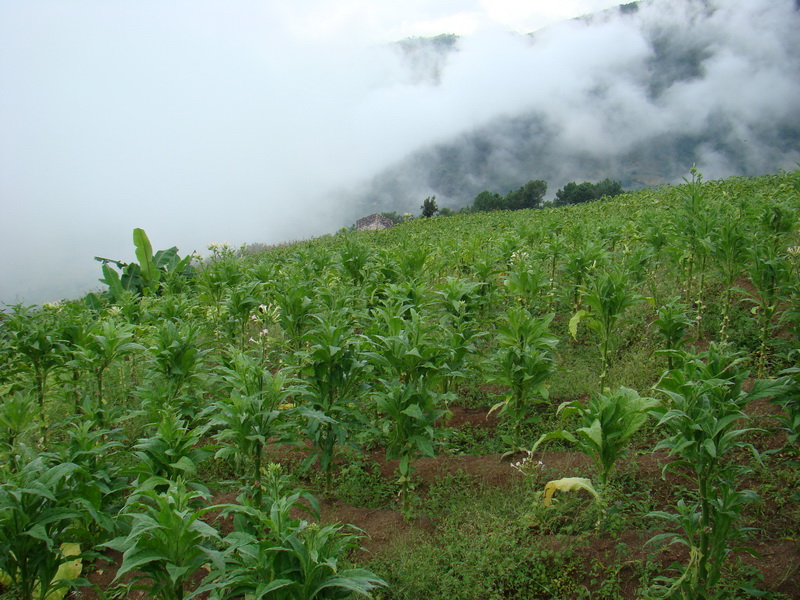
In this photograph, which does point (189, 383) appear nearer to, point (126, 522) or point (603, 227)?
point (126, 522)

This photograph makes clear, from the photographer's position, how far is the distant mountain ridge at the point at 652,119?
9156 centimetres

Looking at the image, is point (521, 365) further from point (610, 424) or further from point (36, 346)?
point (36, 346)

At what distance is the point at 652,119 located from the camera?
4299 inches

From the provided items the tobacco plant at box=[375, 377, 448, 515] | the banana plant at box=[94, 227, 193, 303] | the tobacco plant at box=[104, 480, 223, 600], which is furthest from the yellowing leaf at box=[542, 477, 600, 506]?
the banana plant at box=[94, 227, 193, 303]

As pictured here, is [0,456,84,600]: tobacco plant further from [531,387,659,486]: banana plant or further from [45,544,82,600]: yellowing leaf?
[531,387,659,486]: banana plant

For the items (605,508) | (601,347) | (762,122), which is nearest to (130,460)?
(605,508)

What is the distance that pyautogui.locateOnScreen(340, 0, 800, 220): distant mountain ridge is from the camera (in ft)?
300

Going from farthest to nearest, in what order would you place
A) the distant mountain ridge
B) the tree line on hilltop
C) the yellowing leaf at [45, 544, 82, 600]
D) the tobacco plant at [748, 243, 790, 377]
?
the distant mountain ridge, the tree line on hilltop, the tobacco plant at [748, 243, 790, 377], the yellowing leaf at [45, 544, 82, 600]

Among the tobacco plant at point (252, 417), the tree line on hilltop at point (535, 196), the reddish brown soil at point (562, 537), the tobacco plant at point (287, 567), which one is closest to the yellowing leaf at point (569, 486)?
the reddish brown soil at point (562, 537)

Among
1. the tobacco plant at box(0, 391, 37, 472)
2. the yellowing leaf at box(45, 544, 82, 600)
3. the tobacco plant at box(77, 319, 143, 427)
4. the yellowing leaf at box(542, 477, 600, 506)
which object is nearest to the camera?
the yellowing leaf at box(45, 544, 82, 600)

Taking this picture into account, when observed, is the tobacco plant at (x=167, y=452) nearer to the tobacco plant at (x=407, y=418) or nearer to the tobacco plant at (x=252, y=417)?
the tobacco plant at (x=252, y=417)

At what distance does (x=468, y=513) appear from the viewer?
4086mm

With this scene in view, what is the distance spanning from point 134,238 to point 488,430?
8.68m

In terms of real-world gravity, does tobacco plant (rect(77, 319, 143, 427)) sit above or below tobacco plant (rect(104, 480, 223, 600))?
above
